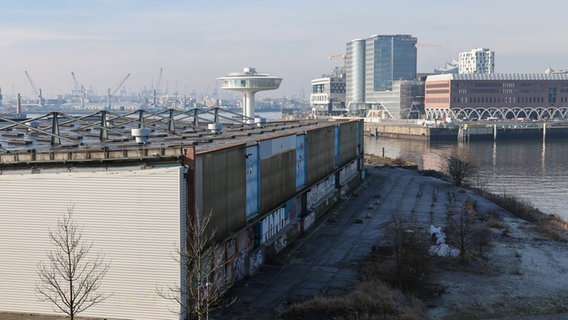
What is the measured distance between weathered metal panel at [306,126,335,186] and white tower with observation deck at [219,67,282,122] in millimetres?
65840

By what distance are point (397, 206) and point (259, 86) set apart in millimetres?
71336

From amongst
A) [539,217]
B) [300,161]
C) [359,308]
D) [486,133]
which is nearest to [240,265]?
[359,308]

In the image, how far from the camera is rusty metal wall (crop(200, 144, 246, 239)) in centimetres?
2994

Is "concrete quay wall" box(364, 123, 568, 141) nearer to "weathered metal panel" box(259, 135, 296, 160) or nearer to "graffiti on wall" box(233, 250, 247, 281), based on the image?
"weathered metal panel" box(259, 135, 296, 160)

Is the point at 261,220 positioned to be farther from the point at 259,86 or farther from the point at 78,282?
the point at 259,86

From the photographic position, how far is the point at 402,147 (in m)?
160

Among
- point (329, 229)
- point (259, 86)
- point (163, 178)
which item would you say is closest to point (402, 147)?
point (259, 86)

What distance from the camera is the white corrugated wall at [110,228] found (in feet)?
89.0

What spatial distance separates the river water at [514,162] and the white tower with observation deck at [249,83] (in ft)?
99.8

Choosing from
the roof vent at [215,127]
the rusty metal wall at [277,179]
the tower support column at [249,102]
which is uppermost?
the tower support column at [249,102]

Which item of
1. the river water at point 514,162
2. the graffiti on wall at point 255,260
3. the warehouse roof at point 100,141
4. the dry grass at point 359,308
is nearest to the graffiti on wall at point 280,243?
the graffiti on wall at point 255,260

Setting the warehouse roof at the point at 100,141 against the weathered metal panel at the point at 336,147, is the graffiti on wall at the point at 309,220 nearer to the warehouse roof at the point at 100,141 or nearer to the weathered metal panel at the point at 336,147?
the warehouse roof at the point at 100,141

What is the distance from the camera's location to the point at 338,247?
43.2 metres

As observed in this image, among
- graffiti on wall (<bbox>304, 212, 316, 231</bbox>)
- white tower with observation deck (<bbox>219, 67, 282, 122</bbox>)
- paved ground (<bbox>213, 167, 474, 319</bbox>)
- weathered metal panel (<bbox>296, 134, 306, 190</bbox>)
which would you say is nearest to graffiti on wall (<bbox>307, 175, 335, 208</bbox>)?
graffiti on wall (<bbox>304, 212, 316, 231</bbox>)
